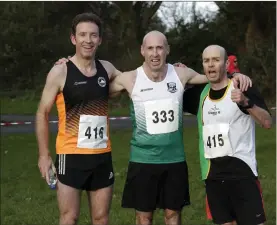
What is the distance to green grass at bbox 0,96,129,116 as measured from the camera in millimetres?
23416

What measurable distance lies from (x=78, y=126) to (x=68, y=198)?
25.5 inches

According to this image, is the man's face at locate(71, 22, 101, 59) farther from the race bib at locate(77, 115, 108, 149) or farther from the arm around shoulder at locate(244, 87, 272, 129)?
the arm around shoulder at locate(244, 87, 272, 129)

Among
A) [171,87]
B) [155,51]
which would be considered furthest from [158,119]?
[155,51]

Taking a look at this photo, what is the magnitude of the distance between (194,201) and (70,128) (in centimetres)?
353

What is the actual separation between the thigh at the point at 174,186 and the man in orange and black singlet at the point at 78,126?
0.58 metres

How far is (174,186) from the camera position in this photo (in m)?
5.02

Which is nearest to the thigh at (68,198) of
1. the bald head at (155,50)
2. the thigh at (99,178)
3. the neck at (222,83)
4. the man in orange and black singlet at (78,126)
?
the man in orange and black singlet at (78,126)

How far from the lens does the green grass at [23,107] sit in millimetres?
23416

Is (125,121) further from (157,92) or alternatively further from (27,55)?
(157,92)

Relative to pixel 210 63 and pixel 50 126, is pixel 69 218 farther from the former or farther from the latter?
pixel 50 126

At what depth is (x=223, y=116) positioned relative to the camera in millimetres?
4691

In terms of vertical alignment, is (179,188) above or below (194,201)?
above

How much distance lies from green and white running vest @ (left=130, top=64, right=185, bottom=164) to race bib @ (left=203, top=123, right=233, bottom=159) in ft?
1.12

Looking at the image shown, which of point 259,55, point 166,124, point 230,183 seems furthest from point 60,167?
point 259,55
